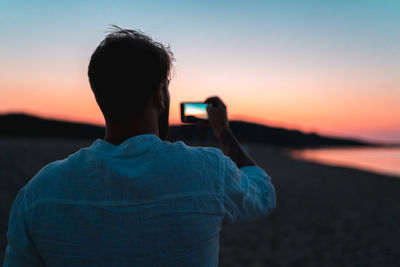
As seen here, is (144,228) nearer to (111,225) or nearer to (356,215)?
(111,225)

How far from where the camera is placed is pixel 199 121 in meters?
1.49

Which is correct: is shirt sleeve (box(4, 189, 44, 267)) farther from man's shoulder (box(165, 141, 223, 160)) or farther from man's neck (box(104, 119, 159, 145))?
man's shoulder (box(165, 141, 223, 160))

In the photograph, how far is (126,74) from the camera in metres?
0.95

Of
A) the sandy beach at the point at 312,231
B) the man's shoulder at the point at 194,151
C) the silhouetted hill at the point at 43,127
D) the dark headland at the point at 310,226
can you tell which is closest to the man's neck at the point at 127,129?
the man's shoulder at the point at 194,151

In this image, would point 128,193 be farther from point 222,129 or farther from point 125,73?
point 222,129

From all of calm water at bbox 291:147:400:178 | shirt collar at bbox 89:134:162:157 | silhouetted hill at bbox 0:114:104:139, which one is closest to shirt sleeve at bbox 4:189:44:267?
shirt collar at bbox 89:134:162:157

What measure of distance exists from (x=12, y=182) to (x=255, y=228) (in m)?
7.37

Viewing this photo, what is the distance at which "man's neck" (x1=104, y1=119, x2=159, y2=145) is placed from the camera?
3.17 feet

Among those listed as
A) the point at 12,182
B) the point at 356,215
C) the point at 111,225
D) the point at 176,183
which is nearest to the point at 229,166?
the point at 176,183

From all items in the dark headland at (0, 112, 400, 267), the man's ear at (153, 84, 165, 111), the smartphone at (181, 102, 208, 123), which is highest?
the man's ear at (153, 84, 165, 111)

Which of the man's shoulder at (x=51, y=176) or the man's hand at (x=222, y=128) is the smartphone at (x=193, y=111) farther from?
the man's shoulder at (x=51, y=176)

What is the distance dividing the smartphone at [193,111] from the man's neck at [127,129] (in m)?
0.50

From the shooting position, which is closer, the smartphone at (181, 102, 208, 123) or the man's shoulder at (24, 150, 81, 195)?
the man's shoulder at (24, 150, 81, 195)

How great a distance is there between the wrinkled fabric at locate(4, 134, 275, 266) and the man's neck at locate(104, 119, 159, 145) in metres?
0.04
